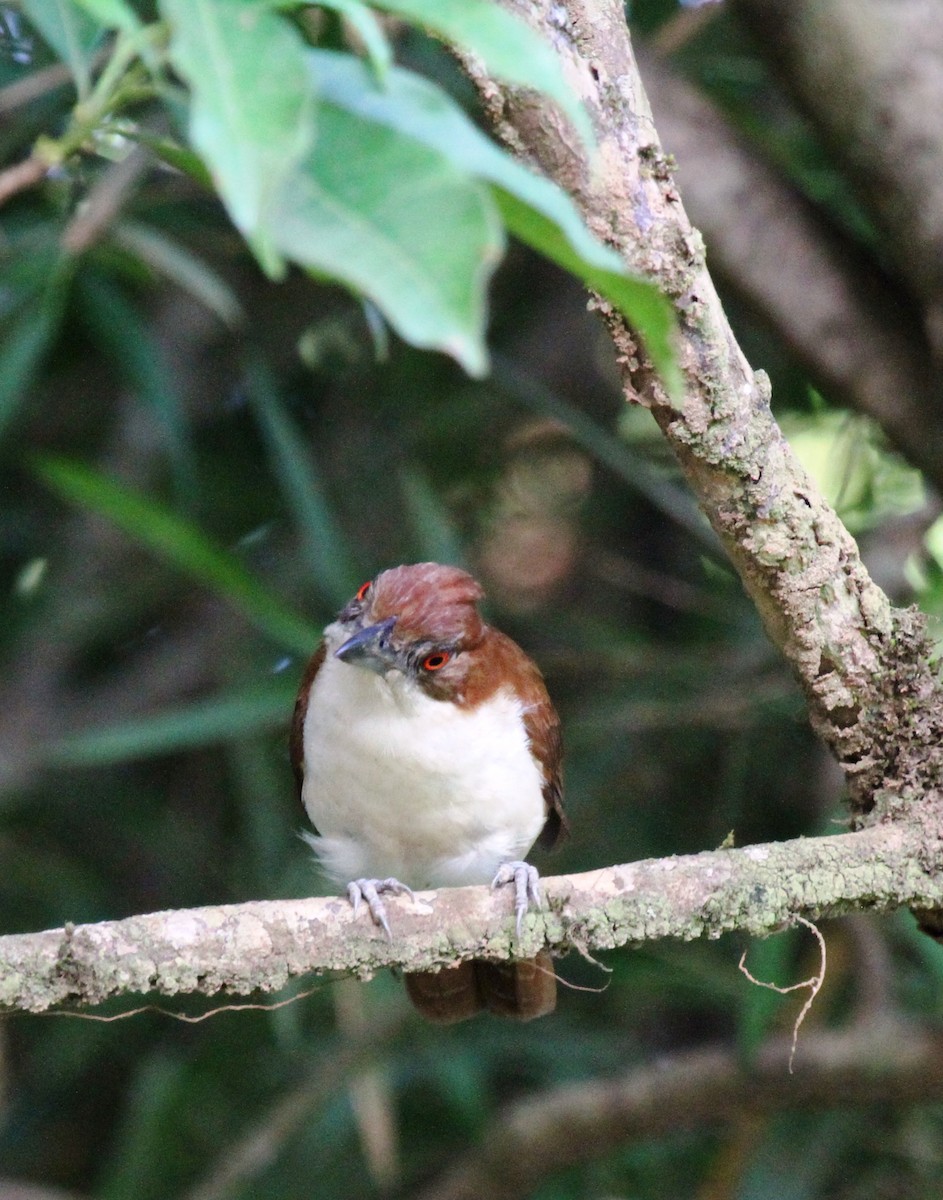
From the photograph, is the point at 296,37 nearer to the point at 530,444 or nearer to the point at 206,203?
the point at 206,203

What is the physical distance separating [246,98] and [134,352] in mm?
2960

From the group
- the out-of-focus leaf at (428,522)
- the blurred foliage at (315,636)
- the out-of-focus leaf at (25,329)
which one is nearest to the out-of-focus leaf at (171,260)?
the blurred foliage at (315,636)

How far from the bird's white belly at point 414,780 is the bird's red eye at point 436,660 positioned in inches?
2.0

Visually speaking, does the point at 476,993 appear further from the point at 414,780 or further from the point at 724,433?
the point at 724,433

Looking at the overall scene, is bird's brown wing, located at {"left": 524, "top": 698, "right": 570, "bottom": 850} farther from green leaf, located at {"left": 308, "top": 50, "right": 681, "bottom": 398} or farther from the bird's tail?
green leaf, located at {"left": 308, "top": 50, "right": 681, "bottom": 398}

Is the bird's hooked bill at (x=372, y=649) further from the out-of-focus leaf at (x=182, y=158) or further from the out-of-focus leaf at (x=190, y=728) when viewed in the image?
the out-of-focus leaf at (x=182, y=158)

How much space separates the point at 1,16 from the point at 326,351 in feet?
4.75

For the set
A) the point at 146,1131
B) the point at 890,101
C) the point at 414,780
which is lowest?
the point at 146,1131

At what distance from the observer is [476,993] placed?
332 cm

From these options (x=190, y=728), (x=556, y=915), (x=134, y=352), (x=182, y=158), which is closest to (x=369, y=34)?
(x=182, y=158)

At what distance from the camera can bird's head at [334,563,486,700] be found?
301cm

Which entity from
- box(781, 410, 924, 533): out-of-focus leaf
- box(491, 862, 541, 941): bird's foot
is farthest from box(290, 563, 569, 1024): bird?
box(781, 410, 924, 533): out-of-focus leaf

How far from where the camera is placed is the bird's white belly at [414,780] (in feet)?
10.0

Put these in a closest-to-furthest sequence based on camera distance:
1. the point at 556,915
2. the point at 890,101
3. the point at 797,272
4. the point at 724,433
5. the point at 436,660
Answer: the point at 724,433 → the point at 556,915 → the point at 436,660 → the point at 890,101 → the point at 797,272
